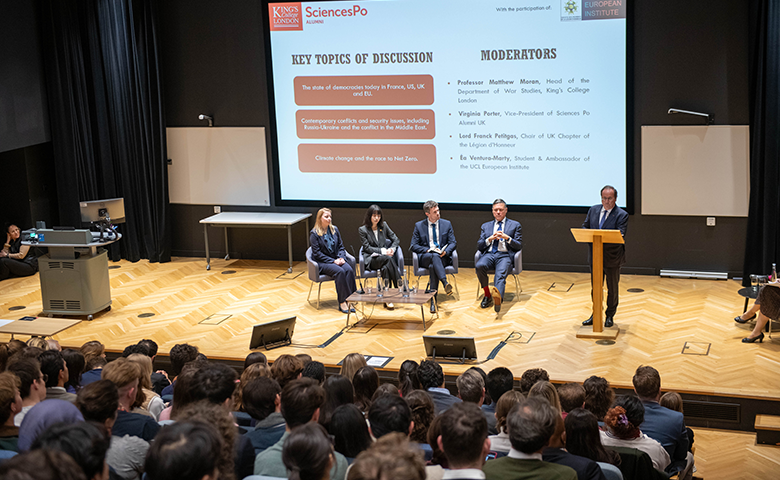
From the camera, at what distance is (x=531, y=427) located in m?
2.64

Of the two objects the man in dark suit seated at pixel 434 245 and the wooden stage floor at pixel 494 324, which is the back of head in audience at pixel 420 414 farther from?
the man in dark suit seated at pixel 434 245

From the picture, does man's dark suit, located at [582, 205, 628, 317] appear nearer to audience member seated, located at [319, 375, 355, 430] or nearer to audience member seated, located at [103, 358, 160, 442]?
audience member seated, located at [319, 375, 355, 430]

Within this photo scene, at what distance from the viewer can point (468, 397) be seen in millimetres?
3984

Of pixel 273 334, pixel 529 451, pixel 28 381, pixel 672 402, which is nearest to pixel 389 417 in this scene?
pixel 529 451

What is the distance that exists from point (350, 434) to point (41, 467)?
4.82 ft

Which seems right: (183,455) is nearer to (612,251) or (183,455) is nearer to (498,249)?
(612,251)

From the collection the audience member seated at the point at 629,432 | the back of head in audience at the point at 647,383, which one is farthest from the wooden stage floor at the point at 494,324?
the audience member seated at the point at 629,432

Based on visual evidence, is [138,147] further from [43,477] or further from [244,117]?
[43,477]

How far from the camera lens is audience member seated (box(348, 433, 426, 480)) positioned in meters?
1.82

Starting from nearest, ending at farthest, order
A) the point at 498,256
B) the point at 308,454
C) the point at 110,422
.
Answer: the point at 308,454 < the point at 110,422 < the point at 498,256

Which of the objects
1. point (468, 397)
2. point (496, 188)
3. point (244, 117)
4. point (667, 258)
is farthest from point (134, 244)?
point (468, 397)

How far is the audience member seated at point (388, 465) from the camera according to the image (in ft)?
5.96

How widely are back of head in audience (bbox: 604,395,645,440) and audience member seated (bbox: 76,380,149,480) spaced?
6.82 feet

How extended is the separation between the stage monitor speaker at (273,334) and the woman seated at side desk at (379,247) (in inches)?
53.3
